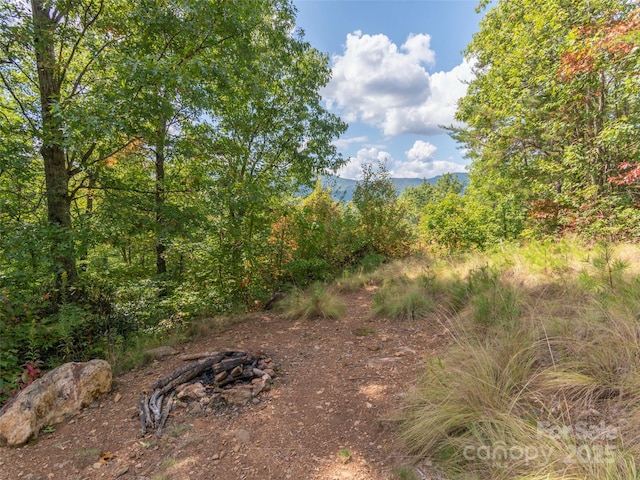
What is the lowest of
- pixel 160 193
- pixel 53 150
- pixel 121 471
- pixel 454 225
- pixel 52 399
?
pixel 121 471

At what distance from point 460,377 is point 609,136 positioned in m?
4.91

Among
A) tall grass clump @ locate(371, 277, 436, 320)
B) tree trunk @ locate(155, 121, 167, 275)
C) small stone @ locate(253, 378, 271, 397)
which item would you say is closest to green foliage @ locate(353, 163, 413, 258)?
tall grass clump @ locate(371, 277, 436, 320)

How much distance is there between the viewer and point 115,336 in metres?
3.62

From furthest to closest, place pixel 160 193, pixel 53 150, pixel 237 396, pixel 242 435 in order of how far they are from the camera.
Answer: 1. pixel 160 193
2. pixel 53 150
3. pixel 237 396
4. pixel 242 435

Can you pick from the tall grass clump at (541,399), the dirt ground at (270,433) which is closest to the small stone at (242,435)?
the dirt ground at (270,433)

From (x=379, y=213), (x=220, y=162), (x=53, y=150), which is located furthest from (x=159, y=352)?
(x=379, y=213)

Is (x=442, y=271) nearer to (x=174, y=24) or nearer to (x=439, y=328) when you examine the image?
(x=439, y=328)

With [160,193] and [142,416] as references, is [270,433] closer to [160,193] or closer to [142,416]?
[142,416]

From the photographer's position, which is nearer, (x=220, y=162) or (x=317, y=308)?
(x=317, y=308)

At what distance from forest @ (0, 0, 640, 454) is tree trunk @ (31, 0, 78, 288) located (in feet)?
0.08

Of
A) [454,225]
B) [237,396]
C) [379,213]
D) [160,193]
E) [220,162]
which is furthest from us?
[379,213]

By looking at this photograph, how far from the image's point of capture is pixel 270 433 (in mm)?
1897

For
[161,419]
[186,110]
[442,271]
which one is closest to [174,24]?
[186,110]

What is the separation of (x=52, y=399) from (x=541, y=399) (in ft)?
11.5
